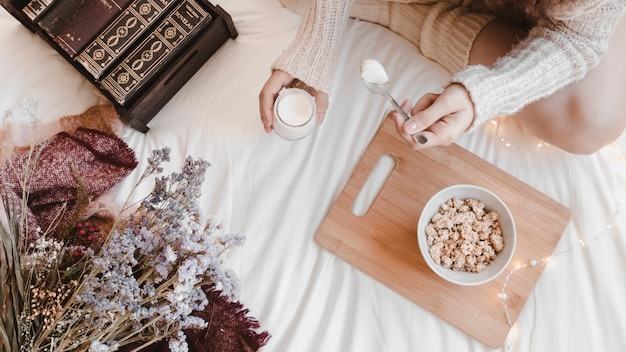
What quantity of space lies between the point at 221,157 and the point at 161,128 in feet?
0.49

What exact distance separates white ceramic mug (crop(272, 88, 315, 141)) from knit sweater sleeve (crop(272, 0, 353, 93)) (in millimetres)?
31

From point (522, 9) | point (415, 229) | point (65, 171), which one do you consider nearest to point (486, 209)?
point (415, 229)

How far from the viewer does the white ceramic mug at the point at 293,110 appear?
0.97 m

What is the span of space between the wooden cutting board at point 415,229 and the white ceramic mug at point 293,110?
0.15 meters

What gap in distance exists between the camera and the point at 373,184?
1040 millimetres

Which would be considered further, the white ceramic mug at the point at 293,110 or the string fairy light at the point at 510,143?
the string fairy light at the point at 510,143

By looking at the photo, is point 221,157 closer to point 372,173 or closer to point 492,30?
point 372,173

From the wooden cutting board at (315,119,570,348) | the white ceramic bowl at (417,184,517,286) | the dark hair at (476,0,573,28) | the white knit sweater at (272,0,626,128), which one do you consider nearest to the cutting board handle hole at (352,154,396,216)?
the wooden cutting board at (315,119,570,348)

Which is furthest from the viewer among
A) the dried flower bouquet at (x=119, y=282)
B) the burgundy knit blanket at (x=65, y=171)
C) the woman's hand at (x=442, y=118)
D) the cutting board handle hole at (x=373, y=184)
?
the cutting board handle hole at (x=373, y=184)

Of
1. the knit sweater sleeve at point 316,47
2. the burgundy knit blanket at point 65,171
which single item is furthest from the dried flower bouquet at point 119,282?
the knit sweater sleeve at point 316,47

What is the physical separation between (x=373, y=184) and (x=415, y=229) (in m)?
0.12

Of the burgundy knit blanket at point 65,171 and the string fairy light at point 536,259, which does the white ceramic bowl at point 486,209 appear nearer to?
the string fairy light at point 536,259

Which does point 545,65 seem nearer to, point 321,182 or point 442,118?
point 442,118

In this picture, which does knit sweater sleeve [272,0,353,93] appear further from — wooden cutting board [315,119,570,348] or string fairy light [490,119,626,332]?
string fairy light [490,119,626,332]
